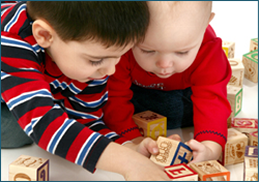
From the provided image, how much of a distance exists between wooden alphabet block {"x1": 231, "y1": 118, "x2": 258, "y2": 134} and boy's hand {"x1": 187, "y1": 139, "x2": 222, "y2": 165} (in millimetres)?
137

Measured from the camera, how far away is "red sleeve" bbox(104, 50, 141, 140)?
1220 millimetres

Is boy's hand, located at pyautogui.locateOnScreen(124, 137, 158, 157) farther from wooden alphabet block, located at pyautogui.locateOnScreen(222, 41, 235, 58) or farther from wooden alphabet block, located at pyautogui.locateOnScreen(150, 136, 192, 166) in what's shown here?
wooden alphabet block, located at pyautogui.locateOnScreen(222, 41, 235, 58)

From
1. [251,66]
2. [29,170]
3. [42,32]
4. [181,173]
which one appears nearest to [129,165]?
[181,173]

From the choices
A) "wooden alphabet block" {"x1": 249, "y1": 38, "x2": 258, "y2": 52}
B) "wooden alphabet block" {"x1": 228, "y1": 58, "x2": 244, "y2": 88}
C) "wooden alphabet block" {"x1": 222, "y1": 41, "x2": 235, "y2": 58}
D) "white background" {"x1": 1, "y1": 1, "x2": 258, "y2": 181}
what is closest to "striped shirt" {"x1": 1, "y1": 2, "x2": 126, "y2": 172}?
"white background" {"x1": 1, "y1": 1, "x2": 258, "y2": 181}

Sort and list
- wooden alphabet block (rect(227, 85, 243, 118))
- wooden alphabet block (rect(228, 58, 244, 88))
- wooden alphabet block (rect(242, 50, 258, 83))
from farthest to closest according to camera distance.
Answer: wooden alphabet block (rect(242, 50, 258, 83)) < wooden alphabet block (rect(228, 58, 244, 88)) < wooden alphabet block (rect(227, 85, 243, 118))

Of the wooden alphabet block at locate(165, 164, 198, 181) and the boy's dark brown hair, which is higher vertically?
the boy's dark brown hair

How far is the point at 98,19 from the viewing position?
2.77 ft

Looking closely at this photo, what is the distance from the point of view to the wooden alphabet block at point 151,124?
3.91 ft

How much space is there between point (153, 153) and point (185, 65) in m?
0.26

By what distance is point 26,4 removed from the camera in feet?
3.35

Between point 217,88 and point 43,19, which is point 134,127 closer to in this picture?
point 217,88

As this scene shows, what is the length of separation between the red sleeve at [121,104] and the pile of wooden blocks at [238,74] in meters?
0.34

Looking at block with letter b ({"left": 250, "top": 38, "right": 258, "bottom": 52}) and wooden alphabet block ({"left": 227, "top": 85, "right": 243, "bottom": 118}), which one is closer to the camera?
wooden alphabet block ({"left": 227, "top": 85, "right": 243, "bottom": 118})

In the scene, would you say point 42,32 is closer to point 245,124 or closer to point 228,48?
point 245,124
